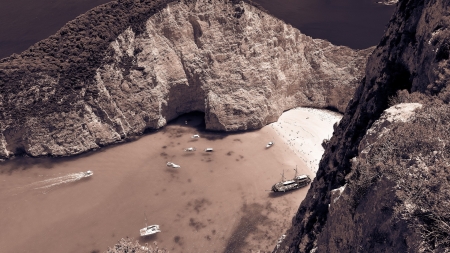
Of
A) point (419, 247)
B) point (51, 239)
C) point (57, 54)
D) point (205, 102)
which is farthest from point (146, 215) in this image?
point (419, 247)

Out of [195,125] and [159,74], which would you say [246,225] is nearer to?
[195,125]

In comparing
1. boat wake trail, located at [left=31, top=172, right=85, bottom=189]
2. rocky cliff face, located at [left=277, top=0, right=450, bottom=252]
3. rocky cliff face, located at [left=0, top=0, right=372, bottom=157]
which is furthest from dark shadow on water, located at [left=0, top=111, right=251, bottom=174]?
rocky cliff face, located at [left=277, top=0, right=450, bottom=252]

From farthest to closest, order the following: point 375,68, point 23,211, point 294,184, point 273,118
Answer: point 273,118 < point 294,184 < point 23,211 < point 375,68

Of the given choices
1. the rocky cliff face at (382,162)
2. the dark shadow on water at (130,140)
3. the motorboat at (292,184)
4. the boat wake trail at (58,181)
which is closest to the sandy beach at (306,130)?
the motorboat at (292,184)

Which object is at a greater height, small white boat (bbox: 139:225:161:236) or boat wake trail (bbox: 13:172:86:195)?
boat wake trail (bbox: 13:172:86:195)

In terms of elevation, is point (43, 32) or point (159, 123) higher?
point (43, 32)

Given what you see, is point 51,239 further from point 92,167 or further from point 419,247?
point 419,247

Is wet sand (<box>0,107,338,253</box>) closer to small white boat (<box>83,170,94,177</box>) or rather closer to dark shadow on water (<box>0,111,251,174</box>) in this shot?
dark shadow on water (<box>0,111,251,174</box>)
